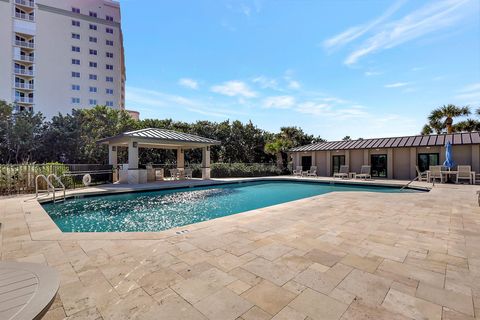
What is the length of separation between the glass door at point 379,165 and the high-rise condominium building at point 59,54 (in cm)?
4454

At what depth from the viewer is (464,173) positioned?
13039 mm

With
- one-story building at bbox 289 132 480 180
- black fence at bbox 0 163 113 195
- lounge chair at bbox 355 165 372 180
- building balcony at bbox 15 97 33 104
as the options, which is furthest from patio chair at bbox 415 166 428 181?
building balcony at bbox 15 97 33 104

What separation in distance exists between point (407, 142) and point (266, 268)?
56.6 ft

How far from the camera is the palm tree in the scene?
20.0m

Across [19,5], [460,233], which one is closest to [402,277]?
[460,233]

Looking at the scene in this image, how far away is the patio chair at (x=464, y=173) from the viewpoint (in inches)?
507

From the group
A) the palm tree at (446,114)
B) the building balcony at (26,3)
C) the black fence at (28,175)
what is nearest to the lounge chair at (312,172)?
the palm tree at (446,114)

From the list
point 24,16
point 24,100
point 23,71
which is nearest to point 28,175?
point 24,100

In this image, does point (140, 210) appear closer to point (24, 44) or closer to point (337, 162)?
point (337, 162)

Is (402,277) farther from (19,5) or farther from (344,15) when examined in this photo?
(19,5)

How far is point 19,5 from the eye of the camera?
36500 millimetres

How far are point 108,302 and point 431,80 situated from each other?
51.8 feet

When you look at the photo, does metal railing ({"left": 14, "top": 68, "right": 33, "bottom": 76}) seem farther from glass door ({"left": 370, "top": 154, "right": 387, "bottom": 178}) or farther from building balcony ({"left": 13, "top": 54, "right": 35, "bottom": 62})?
glass door ({"left": 370, "top": 154, "right": 387, "bottom": 178})

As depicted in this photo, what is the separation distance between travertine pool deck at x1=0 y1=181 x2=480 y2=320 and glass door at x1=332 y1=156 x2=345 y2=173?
1405cm
